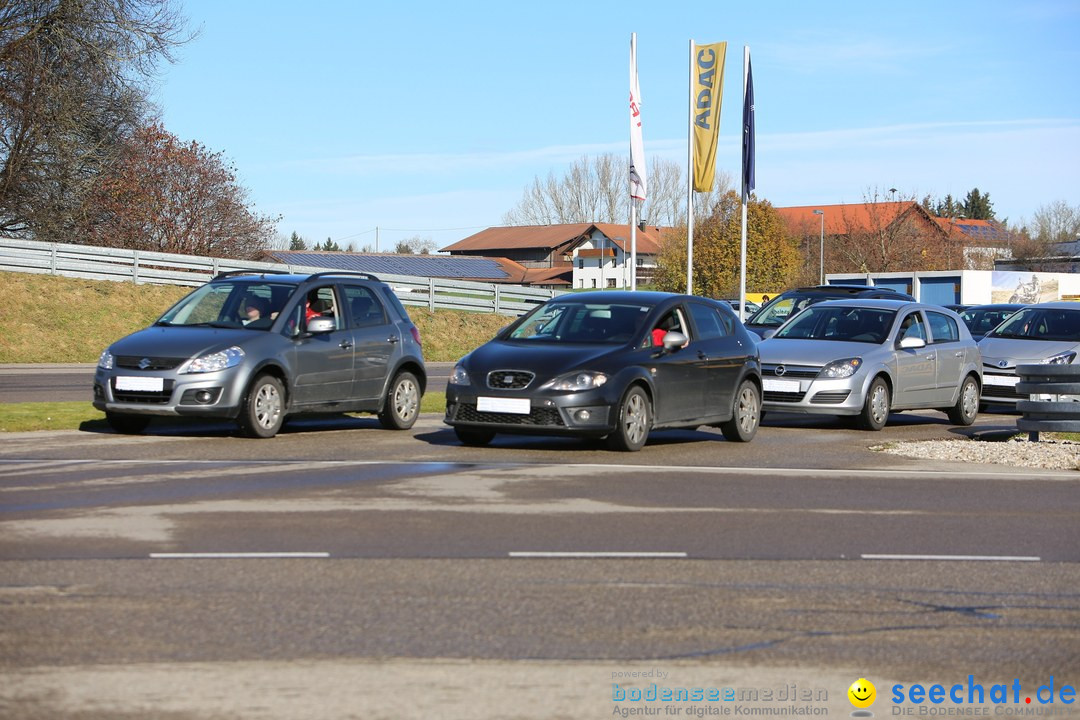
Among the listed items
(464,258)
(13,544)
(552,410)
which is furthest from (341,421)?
(464,258)

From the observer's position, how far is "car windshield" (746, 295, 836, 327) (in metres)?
25.5

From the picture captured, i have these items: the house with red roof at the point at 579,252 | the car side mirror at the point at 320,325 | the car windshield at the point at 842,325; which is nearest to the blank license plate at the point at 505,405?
the car side mirror at the point at 320,325

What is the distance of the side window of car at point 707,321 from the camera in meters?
15.4

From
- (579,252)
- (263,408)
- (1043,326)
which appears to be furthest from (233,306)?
(579,252)

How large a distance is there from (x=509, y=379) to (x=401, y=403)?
2900mm

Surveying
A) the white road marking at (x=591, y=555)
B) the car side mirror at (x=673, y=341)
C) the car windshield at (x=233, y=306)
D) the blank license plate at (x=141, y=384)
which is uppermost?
Answer: the car windshield at (x=233, y=306)

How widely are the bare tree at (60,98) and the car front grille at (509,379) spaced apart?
1285 inches

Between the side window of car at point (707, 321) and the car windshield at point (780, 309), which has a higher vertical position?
the car windshield at point (780, 309)

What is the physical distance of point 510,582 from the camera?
7137 mm

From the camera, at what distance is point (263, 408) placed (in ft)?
47.1

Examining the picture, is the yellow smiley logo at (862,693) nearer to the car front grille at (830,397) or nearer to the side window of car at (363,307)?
the side window of car at (363,307)

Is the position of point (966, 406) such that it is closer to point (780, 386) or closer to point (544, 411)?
point (780, 386)

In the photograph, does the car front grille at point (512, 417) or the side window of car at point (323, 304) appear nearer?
the car front grille at point (512, 417)

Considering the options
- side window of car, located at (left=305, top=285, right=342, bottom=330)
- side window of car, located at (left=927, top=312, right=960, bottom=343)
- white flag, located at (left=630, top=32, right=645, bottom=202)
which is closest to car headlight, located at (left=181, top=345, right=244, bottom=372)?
side window of car, located at (left=305, top=285, right=342, bottom=330)
